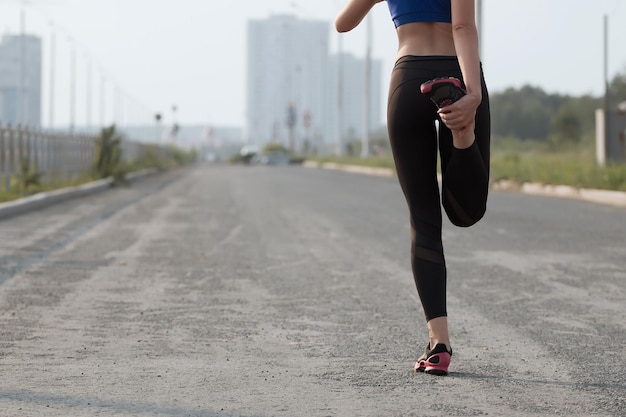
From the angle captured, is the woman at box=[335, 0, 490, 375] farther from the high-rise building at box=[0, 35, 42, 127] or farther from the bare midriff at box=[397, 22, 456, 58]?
the high-rise building at box=[0, 35, 42, 127]

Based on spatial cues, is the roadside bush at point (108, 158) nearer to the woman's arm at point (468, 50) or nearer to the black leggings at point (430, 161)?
the black leggings at point (430, 161)

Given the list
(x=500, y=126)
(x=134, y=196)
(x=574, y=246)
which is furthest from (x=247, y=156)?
(x=574, y=246)

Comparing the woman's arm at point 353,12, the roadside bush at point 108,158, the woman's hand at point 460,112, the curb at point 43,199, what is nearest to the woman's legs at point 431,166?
the woman's hand at point 460,112

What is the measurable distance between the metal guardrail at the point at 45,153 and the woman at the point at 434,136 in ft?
52.0

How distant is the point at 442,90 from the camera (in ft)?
12.2

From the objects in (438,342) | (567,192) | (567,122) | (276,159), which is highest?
(567,122)

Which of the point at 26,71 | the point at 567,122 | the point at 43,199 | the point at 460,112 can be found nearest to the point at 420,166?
the point at 460,112

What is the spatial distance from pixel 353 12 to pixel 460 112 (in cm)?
80

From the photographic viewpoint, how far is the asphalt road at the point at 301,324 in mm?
3760

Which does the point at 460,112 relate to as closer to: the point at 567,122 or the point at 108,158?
the point at 108,158

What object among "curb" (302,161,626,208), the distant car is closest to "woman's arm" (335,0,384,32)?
"curb" (302,161,626,208)

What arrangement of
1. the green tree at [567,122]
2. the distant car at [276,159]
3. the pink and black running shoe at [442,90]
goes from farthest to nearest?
1. the distant car at [276,159]
2. the green tree at [567,122]
3. the pink and black running shoe at [442,90]

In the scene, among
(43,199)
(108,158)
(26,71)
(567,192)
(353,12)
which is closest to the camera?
(353,12)

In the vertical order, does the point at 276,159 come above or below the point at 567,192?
above
